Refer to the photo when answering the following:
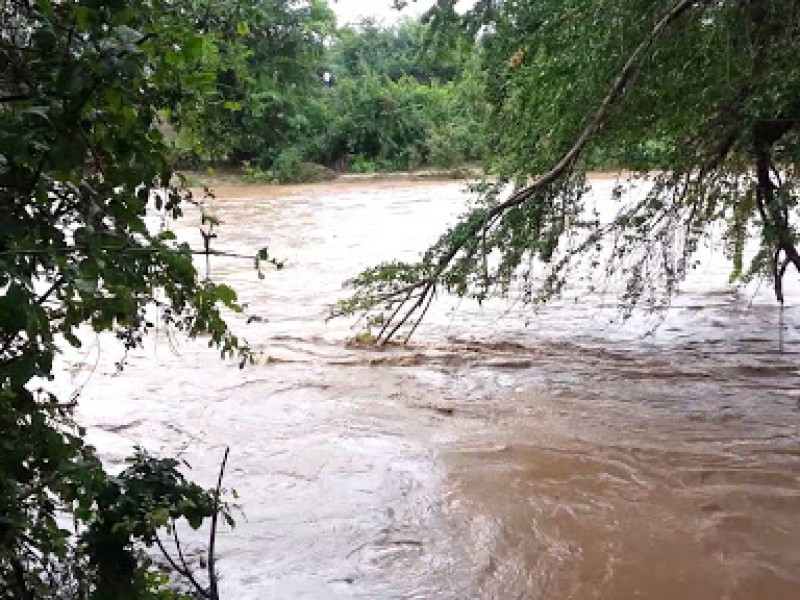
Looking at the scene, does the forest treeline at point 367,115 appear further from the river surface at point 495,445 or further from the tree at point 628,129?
the tree at point 628,129

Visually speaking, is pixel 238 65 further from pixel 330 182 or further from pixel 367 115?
pixel 367 115

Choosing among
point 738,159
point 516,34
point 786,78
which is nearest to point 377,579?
point 786,78

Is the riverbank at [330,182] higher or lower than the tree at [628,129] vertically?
lower

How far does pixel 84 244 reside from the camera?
1687mm

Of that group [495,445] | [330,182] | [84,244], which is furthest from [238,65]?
[330,182]

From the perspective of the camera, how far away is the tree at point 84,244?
1.59 m

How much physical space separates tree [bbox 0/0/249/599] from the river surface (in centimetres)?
58

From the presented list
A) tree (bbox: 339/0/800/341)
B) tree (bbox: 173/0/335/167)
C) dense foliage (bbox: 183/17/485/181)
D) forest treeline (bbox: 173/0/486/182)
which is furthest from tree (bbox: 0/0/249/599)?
dense foliage (bbox: 183/17/485/181)

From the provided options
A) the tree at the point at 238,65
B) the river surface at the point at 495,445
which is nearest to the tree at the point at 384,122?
the river surface at the point at 495,445

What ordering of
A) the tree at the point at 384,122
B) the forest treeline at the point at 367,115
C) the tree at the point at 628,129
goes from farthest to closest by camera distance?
the tree at the point at 384,122
the forest treeline at the point at 367,115
the tree at the point at 628,129

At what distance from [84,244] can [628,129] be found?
500cm

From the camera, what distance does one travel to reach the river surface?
4.23 m

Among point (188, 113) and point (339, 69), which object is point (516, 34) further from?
point (339, 69)

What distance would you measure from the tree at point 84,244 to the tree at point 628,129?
3327 mm
